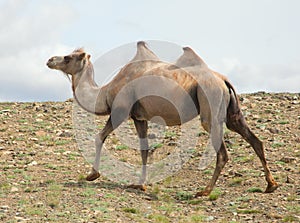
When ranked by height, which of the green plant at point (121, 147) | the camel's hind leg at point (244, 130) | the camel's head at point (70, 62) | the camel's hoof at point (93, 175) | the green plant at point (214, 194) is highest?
the camel's head at point (70, 62)

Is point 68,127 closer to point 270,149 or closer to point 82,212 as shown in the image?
point 270,149

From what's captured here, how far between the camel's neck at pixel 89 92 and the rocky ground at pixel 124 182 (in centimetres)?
128

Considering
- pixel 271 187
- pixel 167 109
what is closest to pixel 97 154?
pixel 167 109

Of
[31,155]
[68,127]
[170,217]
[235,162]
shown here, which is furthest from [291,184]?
[68,127]

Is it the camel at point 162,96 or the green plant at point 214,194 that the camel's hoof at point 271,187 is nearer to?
the camel at point 162,96

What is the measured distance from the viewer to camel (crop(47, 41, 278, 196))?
9.33 m

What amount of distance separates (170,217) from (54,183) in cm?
238

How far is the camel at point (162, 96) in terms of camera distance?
9.33 meters

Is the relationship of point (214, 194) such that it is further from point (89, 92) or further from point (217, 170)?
point (89, 92)

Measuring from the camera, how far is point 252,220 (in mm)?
7984

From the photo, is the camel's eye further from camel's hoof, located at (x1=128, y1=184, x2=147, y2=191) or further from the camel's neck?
camel's hoof, located at (x1=128, y1=184, x2=147, y2=191)

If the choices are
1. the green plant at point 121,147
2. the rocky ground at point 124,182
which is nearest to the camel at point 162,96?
the rocky ground at point 124,182

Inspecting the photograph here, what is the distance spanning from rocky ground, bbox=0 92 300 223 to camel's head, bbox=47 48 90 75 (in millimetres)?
1942

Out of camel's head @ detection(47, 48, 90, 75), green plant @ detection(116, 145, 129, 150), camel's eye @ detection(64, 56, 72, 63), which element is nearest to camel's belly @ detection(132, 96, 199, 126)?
camel's head @ detection(47, 48, 90, 75)
